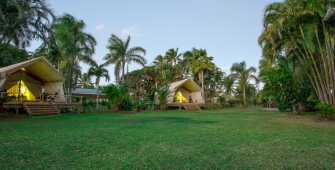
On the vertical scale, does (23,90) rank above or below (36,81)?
below

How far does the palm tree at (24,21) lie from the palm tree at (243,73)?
30500mm

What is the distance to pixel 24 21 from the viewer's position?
11.7 metres

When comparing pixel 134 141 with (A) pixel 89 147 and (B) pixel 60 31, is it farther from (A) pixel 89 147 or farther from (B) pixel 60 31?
(B) pixel 60 31

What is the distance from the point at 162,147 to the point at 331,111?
31.8 feet

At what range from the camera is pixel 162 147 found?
440 cm

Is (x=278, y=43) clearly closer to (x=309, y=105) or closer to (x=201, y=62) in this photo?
(x=309, y=105)

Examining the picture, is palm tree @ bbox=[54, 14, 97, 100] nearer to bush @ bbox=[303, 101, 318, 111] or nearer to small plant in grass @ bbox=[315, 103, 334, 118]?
small plant in grass @ bbox=[315, 103, 334, 118]

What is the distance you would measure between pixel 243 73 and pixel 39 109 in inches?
1221

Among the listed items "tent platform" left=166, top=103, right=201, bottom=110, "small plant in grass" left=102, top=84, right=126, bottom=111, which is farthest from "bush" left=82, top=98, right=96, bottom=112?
"tent platform" left=166, top=103, right=201, bottom=110

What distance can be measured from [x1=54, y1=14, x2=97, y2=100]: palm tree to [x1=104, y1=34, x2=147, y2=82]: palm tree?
329 centimetres

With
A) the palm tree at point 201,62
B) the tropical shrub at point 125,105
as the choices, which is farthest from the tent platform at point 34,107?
the palm tree at point 201,62

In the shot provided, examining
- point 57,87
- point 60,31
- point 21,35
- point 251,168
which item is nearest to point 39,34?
point 21,35

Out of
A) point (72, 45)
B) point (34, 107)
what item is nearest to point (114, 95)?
point (34, 107)

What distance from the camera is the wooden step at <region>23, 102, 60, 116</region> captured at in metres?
12.6
